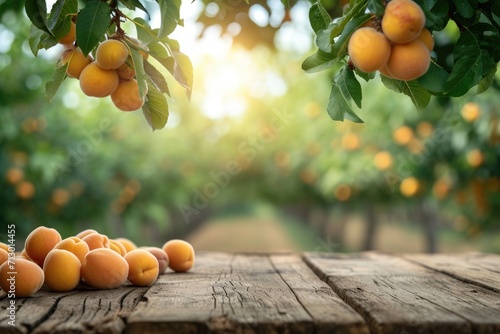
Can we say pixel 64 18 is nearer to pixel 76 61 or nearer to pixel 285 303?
pixel 76 61

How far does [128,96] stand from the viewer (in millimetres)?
1549

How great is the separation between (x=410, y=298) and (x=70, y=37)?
1133 millimetres

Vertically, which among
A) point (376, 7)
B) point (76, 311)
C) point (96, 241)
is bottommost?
point (76, 311)

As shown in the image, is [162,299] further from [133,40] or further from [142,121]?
[142,121]

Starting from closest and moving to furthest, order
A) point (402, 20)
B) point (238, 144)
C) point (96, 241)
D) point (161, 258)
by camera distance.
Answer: point (402, 20) → point (96, 241) → point (161, 258) → point (238, 144)

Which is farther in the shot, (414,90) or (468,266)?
(468,266)

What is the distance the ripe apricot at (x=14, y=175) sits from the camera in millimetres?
6621

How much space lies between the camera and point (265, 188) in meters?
19.0

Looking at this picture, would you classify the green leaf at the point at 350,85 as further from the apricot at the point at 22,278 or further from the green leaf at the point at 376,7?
the apricot at the point at 22,278

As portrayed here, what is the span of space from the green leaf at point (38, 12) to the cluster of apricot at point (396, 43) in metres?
0.73

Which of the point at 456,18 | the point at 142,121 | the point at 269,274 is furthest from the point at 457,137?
the point at 142,121

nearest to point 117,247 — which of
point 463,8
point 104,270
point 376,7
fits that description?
point 104,270

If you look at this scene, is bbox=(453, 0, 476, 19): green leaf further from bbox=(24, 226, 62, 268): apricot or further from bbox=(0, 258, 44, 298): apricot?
bbox=(24, 226, 62, 268): apricot

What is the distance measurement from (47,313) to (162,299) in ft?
0.94
